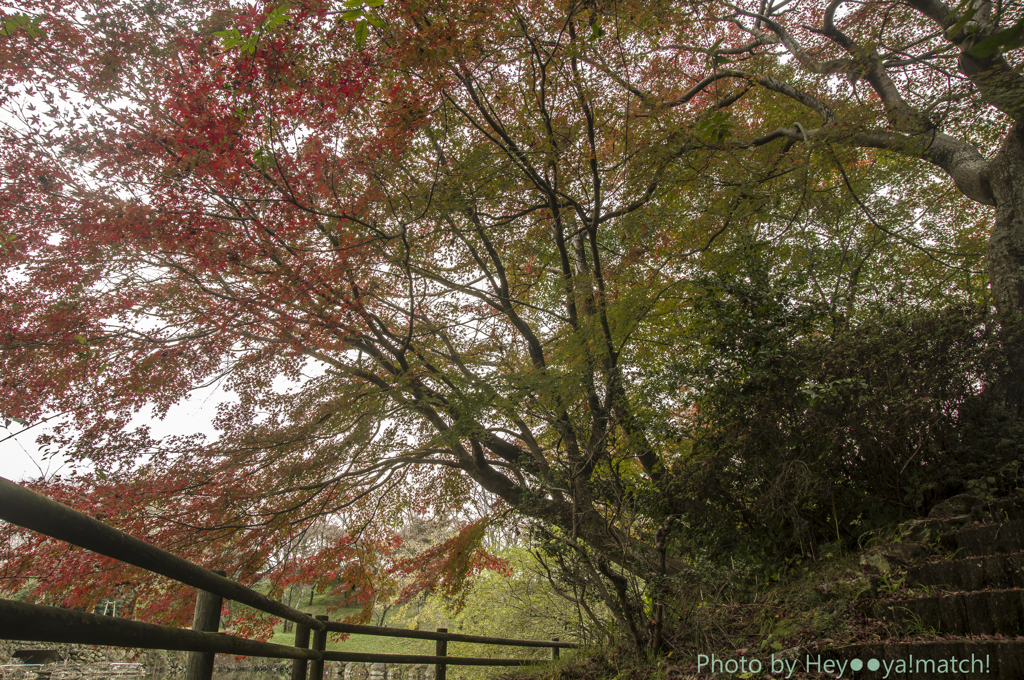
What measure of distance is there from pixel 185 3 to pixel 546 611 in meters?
9.34

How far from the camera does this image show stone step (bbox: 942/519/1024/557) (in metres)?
3.03

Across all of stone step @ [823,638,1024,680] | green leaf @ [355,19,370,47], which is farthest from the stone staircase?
green leaf @ [355,19,370,47]

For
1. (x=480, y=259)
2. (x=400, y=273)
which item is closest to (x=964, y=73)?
(x=480, y=259)

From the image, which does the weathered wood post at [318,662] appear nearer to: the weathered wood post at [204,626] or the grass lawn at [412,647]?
the weathered wood post at [204,626]

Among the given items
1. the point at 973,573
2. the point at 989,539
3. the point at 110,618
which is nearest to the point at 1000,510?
the point at 989,539

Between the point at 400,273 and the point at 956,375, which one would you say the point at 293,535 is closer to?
the point at 400,273

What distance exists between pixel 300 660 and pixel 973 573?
13.1 ft

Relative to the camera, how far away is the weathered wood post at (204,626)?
81.4 inches

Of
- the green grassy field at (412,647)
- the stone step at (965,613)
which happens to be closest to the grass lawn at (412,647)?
the green grassy field at (412,647)

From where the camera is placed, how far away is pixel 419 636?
17.1ft

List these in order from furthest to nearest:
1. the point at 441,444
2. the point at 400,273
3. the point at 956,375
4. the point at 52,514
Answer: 1. the point at 400,273
2. the point at 441,444
3. the point at 956,375
4. the point at 52,514

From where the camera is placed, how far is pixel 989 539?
3.12 m

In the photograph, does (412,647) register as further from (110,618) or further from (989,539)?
(110,618)

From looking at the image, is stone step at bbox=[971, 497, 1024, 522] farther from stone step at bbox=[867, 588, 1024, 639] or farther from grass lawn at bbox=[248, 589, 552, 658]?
grass lawn at bbox=[248, 589, 552, 658]
